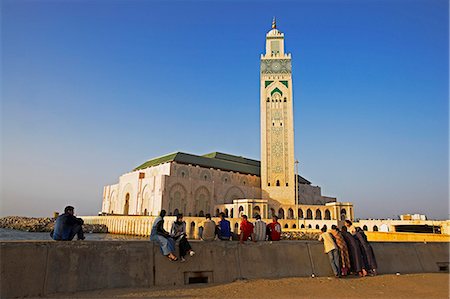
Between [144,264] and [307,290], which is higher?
[144,264]

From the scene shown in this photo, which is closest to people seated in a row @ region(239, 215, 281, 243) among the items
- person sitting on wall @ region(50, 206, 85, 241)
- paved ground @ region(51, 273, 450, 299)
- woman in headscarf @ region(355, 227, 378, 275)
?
paved ground @ region(51, 273, 450, 299)

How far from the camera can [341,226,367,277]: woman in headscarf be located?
28.2 ft

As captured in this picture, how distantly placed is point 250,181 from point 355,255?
2753 inches

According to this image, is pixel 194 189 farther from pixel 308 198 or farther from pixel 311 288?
pixel 311 288

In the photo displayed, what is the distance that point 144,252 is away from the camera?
742 cm

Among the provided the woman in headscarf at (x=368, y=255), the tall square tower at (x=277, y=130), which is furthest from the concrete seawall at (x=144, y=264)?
the tall square tower at (x=277, y=130)

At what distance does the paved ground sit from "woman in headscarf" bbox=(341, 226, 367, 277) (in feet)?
0.87

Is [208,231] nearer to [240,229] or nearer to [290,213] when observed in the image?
[240,229]

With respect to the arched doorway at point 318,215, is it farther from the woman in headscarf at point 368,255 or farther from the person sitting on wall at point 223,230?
the person sitting on wall at point 223,230

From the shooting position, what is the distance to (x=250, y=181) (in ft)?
257

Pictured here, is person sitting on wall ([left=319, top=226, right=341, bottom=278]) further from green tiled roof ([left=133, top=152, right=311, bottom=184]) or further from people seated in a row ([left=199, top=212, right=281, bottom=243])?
green tiled roof ([left=133, top=152, right=311, bottom=184])

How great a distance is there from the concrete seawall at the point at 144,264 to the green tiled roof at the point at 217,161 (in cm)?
6086

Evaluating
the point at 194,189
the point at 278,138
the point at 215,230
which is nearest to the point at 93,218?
the point at 194,189

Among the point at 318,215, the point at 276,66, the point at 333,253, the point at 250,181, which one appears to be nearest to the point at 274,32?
the point at 276,66
